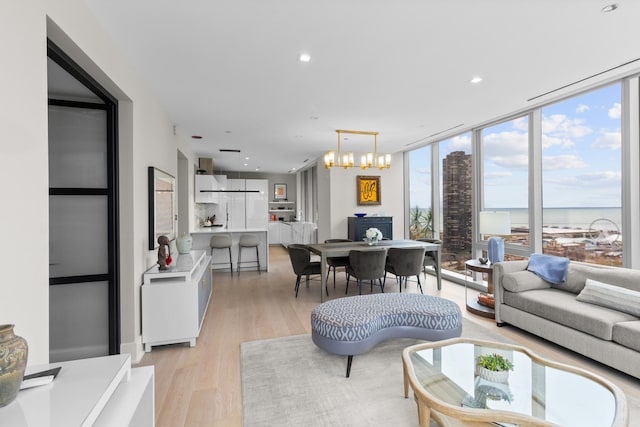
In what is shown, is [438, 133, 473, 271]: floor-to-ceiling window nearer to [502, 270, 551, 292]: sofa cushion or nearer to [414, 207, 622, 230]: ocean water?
[414, 207, 622, 230]: ocean water

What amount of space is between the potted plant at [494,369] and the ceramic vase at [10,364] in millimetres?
2161

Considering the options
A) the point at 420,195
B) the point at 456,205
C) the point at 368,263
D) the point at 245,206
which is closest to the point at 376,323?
the point at 368,263

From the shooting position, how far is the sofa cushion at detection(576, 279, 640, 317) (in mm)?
2514

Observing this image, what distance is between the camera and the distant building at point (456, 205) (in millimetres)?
5566

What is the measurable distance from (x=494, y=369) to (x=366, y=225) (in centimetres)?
529

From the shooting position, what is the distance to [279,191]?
1165cm

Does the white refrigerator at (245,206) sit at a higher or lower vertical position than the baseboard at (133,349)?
higher

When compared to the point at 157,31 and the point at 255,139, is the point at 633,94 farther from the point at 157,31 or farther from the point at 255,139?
the point at 255,139

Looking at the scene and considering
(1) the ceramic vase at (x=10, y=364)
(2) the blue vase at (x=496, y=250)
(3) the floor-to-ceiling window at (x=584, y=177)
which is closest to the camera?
(1) the ceramic vase at (x=10, y=364)

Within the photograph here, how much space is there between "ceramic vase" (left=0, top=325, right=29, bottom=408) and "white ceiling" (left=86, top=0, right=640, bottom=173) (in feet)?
6.82

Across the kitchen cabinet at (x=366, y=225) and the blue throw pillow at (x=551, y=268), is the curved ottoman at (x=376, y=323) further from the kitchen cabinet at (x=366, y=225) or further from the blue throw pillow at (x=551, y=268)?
the kitchen cabinet at (x=366, y=225)

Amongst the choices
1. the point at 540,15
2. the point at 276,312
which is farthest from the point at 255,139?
the point at 540,15

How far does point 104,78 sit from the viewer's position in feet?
7.63

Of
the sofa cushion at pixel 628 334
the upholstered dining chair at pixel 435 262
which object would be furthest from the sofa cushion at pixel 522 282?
the upholstered dining chair at pixel 435 262
